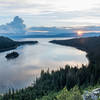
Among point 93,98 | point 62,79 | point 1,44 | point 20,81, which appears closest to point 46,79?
point 62,79

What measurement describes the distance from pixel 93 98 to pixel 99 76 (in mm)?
43723

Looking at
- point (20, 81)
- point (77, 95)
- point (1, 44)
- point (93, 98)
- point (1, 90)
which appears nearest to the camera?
point (77, 95)

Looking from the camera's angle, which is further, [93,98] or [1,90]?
[1,90]

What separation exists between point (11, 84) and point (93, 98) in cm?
4715

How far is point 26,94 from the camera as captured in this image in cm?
4462

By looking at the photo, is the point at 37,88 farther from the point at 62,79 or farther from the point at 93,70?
the point at 93,70

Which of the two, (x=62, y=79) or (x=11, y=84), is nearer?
(x=62, y=79)

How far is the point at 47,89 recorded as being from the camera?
50625 mm

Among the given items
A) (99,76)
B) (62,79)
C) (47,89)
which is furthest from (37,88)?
(99,76)

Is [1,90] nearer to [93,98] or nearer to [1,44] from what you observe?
[93,98]

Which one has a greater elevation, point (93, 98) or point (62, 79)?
point (93, 98)

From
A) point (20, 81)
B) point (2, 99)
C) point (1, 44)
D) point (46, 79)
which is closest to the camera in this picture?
point (2, 99)

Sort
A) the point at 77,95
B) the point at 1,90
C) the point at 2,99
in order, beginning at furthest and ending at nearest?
the point at 1,90, the point at 2,99, the point at 77,95

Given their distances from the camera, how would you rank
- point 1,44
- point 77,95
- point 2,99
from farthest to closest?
point 1,44 < point 2,99 < point 77,95
